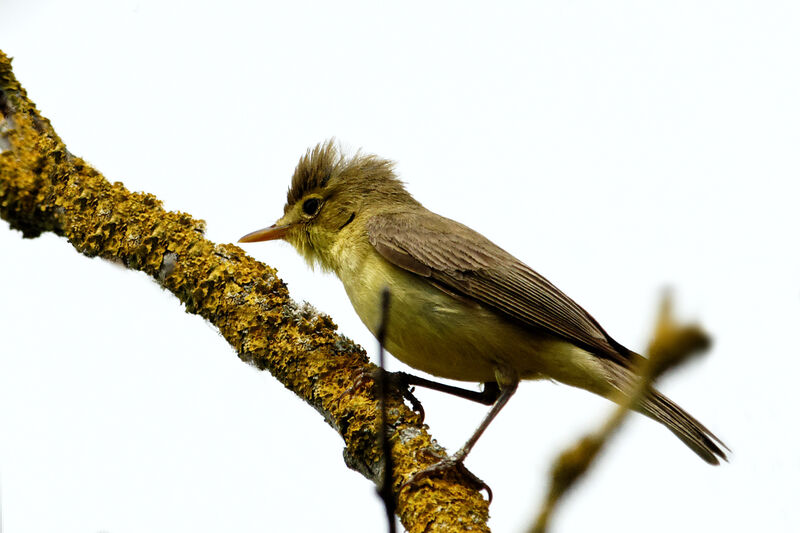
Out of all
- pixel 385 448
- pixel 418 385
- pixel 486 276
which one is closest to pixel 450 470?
pixel 418 385

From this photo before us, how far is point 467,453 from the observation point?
3.73m

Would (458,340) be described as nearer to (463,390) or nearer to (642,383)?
(463,390)

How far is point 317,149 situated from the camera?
588cm

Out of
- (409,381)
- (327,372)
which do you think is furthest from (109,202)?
(409,381)

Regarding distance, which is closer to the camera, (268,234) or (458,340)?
(458,340)

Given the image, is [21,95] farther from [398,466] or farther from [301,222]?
[398,466]

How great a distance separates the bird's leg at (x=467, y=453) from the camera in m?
3.36

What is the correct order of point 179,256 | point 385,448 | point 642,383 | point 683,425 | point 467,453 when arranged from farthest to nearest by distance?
point 683,425 → point 179,256 → point 467,453 → point 385,448 → point 642,383

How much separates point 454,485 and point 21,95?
2972 mm

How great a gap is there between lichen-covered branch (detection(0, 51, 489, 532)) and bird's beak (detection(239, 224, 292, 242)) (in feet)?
4.30

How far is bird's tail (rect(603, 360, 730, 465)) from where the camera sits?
4430 mm

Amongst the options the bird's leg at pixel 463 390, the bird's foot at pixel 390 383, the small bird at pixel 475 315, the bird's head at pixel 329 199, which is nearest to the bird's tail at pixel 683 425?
the small bird at pixel 475 315

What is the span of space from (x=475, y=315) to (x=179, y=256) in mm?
1651

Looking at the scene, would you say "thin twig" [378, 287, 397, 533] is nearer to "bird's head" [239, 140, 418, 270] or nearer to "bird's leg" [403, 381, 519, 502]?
"bird's leg" [403, 381, 519, 502]
